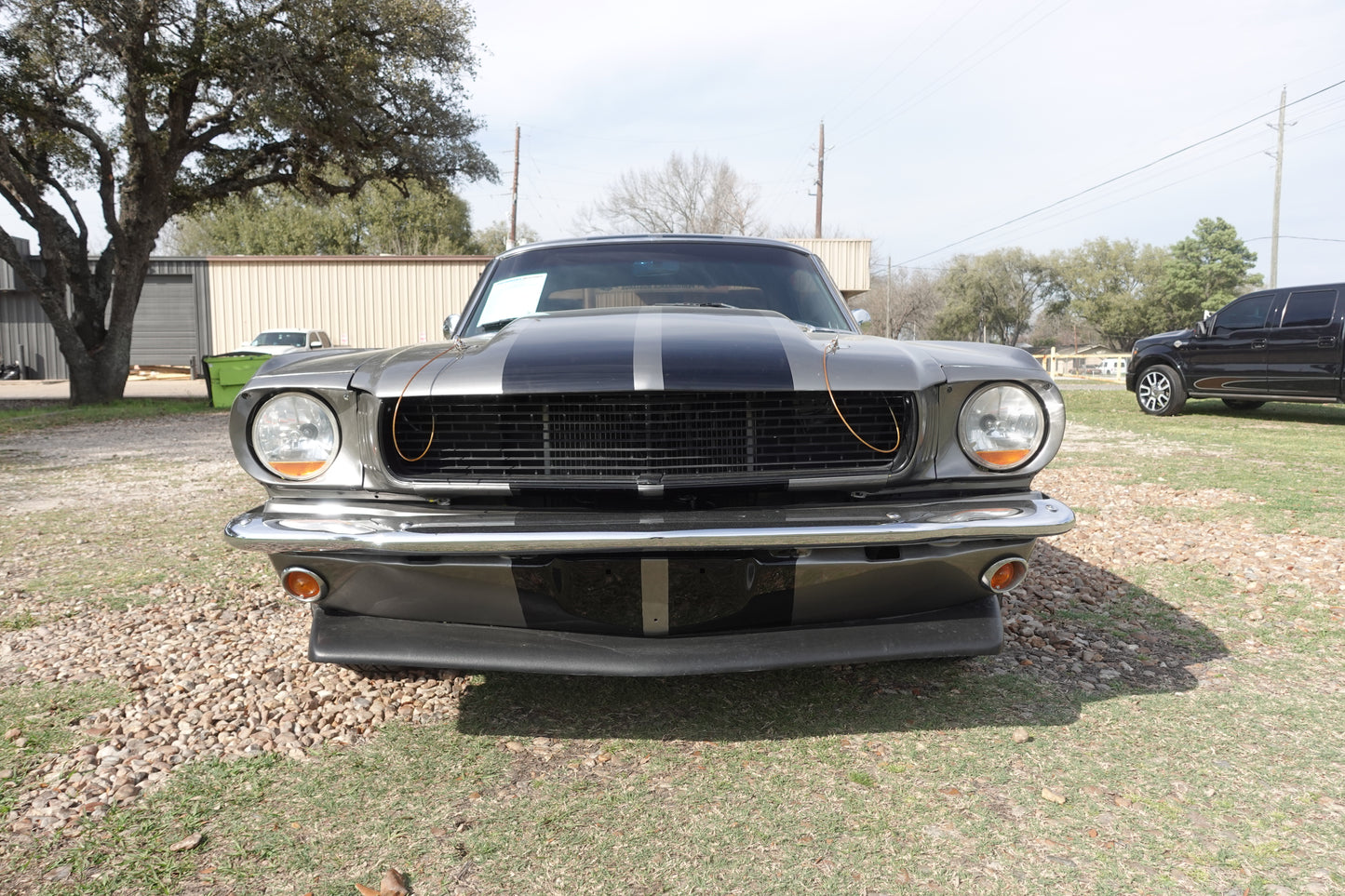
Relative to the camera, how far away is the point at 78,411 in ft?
42.9

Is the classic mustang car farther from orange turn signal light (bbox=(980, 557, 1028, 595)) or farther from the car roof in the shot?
the car roof

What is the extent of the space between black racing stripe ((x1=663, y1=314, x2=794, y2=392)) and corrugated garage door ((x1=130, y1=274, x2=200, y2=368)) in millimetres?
28086

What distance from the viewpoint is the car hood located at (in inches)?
79.0

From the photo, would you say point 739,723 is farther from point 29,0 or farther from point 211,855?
point 29,0

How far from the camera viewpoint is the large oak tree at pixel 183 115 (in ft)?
42.7

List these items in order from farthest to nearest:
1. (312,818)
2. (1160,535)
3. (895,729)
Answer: (1160,535) → (895,729) → (312,818)

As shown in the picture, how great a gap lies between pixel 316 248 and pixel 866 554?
132 ft

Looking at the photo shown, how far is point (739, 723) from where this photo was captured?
7.66ft

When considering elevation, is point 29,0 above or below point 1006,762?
→ above

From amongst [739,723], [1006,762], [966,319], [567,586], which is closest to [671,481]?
[567,586]

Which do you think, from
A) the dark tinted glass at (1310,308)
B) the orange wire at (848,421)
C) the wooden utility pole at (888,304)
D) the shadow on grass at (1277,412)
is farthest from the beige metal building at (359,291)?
the wooden utility pole at (888,304)

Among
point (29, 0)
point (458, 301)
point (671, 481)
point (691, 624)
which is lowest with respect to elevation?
point (691, 624)

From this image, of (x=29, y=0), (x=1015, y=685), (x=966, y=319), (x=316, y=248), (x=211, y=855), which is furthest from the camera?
(x=966, y=319)

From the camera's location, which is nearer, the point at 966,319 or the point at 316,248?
the point at 316,248
